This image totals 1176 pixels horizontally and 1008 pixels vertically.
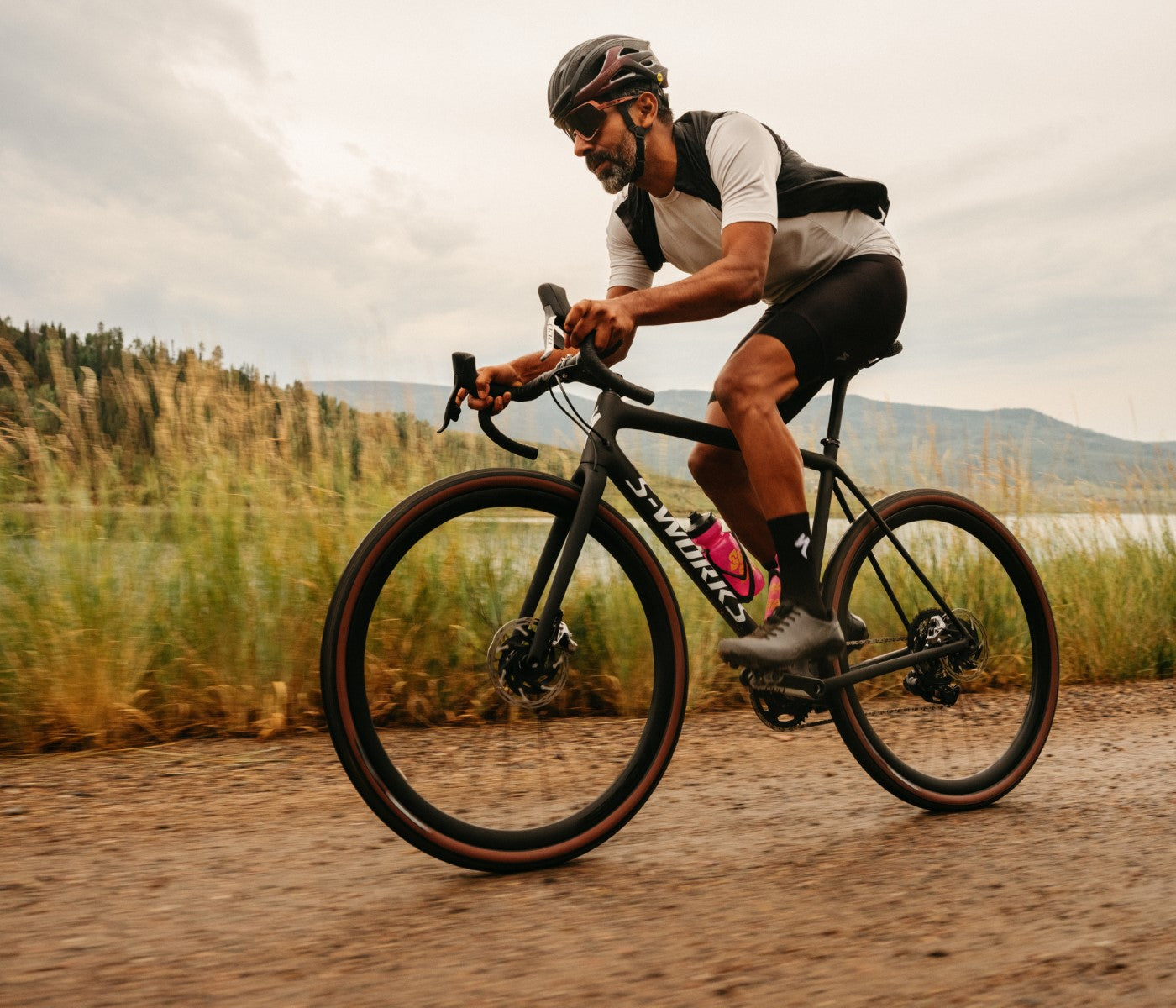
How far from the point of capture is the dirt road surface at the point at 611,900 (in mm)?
1908

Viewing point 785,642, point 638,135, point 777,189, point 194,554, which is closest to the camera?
point 785,642

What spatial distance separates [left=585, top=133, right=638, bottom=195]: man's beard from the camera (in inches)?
119

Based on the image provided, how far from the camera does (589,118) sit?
300 cm

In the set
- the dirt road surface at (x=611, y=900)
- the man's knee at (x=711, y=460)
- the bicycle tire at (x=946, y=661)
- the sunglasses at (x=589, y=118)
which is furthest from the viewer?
the man's knee at (x=711, y=460)

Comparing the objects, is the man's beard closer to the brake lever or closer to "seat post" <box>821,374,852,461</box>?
the brake lever

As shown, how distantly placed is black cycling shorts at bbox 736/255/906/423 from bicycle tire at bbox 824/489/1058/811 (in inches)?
20.7

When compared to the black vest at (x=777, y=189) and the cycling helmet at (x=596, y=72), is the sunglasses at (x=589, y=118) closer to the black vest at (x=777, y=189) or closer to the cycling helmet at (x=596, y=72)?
the cycling helmet at (x=596, y=72)

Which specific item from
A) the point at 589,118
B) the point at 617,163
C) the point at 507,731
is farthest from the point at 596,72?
the point at 507,731

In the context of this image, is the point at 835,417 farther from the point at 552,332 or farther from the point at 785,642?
the point at 552,332

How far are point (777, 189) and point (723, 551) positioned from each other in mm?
1124

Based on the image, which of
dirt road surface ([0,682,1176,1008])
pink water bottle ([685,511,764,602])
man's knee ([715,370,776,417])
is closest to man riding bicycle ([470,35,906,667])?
man's knee ([715,370,776,417])

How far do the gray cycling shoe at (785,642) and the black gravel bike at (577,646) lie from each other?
0.06 metres

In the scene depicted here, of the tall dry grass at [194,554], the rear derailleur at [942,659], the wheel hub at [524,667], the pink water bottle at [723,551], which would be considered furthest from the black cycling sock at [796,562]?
the tall dry grass at [194,554]

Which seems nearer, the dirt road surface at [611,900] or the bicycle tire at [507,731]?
the dirt road surface at [611,900]
